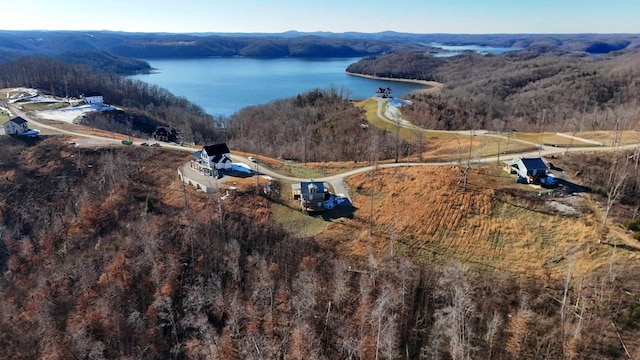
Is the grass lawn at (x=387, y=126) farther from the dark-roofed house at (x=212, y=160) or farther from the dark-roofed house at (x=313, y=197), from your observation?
the dark-roofed house at (x=212, y=160)

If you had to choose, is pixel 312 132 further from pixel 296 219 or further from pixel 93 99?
pixel 93 99

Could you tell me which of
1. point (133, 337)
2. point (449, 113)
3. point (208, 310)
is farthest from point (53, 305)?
point (449, 113)

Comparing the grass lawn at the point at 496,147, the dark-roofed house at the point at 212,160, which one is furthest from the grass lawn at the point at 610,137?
the dark-roofed house at the point at 212,160

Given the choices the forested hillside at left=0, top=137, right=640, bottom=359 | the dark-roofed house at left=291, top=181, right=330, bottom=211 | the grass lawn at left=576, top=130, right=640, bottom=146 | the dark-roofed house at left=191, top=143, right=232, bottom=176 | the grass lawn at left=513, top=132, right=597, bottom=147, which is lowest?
the forested hillside at left=0, top=137, right=640, bottom=359

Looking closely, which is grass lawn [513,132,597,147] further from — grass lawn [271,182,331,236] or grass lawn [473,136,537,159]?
grass lawn [271,182,331,236]

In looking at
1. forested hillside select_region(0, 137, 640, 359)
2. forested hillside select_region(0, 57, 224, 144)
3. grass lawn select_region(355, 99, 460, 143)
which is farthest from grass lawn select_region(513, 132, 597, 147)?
forested hillside select_region(0, 57, 224, 144)

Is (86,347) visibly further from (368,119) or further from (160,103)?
(160,103)

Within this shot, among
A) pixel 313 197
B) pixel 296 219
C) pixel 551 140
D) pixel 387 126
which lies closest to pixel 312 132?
pixel 387 126
